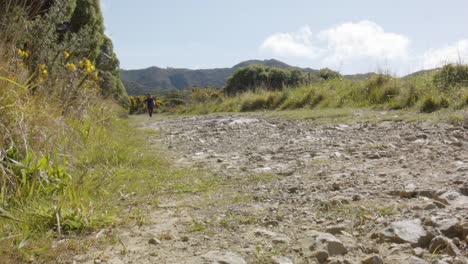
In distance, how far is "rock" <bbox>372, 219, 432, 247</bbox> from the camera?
153 centimetres

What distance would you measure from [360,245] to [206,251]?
1.91ft

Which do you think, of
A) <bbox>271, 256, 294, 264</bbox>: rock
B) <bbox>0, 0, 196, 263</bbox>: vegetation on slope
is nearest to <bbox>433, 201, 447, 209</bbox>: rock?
<bbox>271, 256, 294, 264</bbox>: rock

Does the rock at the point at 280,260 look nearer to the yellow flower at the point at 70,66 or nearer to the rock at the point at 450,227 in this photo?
the rock at the point at 450,227

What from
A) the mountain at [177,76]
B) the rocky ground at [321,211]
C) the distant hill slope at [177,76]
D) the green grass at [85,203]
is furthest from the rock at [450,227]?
the mountain at [177,76]

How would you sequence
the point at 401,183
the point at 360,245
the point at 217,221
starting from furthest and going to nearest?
the point at 401,183
the point at 217,221
the point at 360,245

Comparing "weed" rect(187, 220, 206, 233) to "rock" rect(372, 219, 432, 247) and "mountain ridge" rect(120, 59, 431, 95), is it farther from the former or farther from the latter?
"mountain ridge" rect(120, 59, 431, 95)

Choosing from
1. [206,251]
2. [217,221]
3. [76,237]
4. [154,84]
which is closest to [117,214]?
[76,237]

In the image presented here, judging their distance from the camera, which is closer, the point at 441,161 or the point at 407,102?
the point at 441,161

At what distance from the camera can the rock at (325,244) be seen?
5.03 ft

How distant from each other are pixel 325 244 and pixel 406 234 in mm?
310

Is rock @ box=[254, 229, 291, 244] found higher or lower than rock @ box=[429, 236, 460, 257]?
lower

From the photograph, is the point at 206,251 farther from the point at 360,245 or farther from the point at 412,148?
the point at 412,148

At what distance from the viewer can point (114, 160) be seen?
128 inches

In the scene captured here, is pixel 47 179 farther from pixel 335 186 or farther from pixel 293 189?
pixel 335 186
